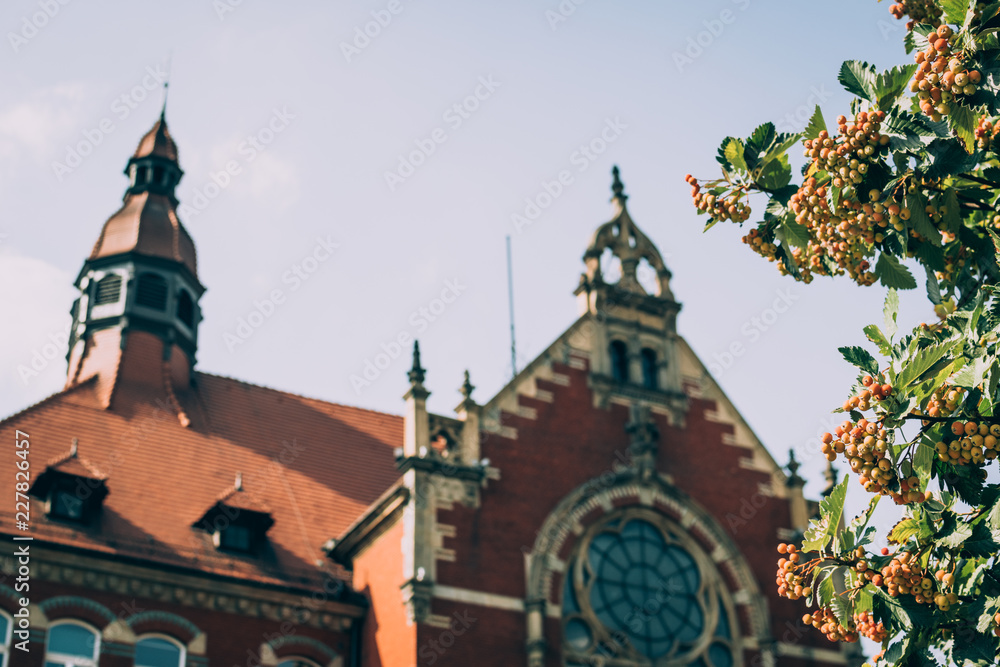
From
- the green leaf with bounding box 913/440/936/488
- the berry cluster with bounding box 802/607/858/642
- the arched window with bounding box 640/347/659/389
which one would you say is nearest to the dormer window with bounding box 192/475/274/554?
the arched window with bounding box 640/347/659/389

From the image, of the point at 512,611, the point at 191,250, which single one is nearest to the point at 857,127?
the point at 512,611

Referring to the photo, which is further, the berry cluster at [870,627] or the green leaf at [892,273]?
the green leaf at [892,273]

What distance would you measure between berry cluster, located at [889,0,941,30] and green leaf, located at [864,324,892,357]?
6.63 ft

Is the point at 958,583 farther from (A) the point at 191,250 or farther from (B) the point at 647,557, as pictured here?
(A) the point at 191,250

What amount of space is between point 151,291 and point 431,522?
10.4 meters

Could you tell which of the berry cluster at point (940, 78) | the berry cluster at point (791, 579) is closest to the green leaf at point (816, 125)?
the berry cluster at point (940, 78)

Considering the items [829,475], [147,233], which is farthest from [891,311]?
[147,233]

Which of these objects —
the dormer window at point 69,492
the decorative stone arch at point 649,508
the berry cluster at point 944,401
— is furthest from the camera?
the decorative stone arch at point 649,508

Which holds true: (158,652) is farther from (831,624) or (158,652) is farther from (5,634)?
(831,624)

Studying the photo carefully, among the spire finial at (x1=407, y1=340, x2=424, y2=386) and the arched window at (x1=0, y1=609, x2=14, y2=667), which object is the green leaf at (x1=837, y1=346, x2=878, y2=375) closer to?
the spire finial at (x1=407, y1=340, x2=424, y2=386)

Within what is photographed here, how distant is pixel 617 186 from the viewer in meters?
24.2

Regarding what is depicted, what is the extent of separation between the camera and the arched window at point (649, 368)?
2208cm

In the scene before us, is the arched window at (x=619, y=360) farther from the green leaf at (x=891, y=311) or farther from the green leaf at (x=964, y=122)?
the green leaf at (x=964, y=122)

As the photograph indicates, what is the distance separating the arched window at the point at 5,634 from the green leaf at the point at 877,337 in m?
14.2
